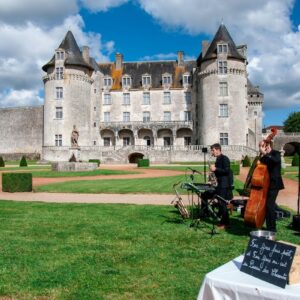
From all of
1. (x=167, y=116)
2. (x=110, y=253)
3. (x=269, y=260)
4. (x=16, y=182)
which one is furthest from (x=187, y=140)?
(x=269, y=260)

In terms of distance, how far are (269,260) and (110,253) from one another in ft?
11.1

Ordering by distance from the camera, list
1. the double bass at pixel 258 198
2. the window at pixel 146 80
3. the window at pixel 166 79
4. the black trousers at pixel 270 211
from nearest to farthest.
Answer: the double bass at pixel 258 198, the black trousers at pixel 270 211, the window at pixel 166 79, the window at pixel 146 80

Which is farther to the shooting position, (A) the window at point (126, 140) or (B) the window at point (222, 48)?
(A) the window at point (126, 140)

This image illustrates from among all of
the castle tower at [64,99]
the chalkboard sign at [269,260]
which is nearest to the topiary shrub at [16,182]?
the chalkboard sign at [269,260]

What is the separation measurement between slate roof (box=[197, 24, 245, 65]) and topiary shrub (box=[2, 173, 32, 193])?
3359 cm

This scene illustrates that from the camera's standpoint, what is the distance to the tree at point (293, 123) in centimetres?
7992

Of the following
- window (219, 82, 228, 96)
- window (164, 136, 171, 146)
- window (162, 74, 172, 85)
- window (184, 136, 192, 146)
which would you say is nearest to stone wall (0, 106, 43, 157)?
window (164, 136, 171, 146)

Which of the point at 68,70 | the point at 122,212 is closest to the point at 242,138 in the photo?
the point at 68,70

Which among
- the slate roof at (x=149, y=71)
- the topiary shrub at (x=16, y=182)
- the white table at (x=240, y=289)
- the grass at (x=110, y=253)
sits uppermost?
the slate roof at (x=149, y=71)

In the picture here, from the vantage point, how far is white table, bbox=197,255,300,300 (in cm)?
266

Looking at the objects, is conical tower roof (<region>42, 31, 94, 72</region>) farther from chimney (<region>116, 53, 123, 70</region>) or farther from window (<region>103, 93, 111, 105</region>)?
chimney (<region>116, 53, 123, 70</region>)

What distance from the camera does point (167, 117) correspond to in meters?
50.6

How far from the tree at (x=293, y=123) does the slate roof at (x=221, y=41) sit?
39785mm

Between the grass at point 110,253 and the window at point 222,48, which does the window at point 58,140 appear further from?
the grass at point 110,253
